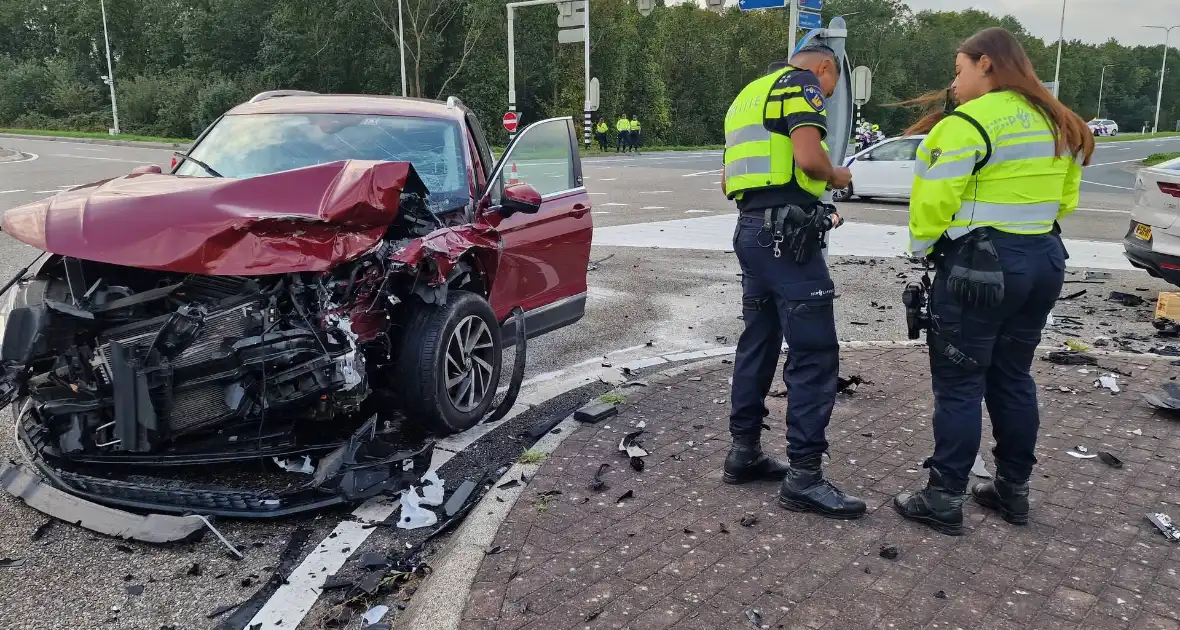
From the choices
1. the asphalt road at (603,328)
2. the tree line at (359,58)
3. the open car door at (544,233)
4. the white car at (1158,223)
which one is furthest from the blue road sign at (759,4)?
the tree line at (359,58)

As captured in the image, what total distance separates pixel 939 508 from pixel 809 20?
16.8ft

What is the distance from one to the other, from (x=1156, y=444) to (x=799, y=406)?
2225 millimetres

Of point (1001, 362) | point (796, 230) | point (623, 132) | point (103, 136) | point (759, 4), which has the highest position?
point (759, 4)

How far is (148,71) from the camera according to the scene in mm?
54406

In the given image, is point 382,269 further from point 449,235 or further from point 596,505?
point 596,505

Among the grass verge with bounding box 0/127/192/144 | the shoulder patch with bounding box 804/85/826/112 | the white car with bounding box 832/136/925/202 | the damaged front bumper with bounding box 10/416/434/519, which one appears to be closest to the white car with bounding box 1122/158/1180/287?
the shoulder patch with bounding box 804/85/826/112

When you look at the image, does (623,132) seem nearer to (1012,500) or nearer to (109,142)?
(109,142)

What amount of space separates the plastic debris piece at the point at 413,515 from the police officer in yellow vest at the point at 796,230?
5.03 feet

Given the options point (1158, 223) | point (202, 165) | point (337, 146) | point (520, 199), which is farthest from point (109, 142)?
point (1158, 223)

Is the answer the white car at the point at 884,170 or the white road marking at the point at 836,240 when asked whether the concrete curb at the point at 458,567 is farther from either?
the white car at the point at 884,170

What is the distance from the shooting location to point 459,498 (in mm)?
3939

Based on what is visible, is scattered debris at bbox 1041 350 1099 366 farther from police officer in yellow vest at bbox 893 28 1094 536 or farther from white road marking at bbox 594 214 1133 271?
white road marking at bbox 594 214 1133 271

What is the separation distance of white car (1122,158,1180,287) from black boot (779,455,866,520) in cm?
557

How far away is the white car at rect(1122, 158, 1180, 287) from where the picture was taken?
747 cm
